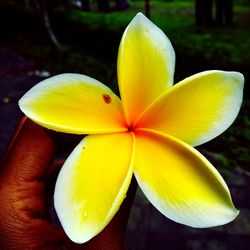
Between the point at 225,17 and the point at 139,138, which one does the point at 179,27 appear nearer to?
the point at 225,17

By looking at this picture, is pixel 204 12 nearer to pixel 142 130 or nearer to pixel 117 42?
pixel 117 42

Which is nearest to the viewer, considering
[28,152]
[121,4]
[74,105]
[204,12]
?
[74,105]

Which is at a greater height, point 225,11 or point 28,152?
point 28,152

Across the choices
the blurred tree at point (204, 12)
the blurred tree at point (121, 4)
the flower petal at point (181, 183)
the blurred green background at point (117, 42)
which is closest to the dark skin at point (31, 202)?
the flower petal at point (181, 183)

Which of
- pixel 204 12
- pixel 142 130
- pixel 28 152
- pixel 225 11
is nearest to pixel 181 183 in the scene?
pixel 142 130

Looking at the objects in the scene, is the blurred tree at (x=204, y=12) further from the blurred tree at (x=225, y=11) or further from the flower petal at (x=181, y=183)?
the flower petal at (x=181, y=183)

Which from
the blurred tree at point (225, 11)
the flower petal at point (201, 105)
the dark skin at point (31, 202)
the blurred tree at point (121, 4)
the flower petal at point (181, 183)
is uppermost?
the flower petal at point (201, 105)

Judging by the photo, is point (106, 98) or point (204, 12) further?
point (204, 12)

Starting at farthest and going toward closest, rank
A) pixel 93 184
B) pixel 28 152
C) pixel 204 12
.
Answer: pixel 204 12 → pixel 28 152 → pixel 93 184
